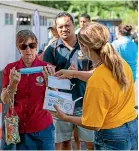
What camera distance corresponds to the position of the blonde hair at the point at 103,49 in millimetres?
2590

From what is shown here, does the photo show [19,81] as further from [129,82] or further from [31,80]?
[129,82]

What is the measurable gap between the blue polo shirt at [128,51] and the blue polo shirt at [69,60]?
255cm

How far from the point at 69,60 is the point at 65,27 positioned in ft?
1.12

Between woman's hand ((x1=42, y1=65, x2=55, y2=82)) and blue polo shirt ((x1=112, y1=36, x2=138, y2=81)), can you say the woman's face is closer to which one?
woman's hand ((x1=42, y1=65, x2=55, y2=82))

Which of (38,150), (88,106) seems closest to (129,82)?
(88,106)

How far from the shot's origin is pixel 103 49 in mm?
2598

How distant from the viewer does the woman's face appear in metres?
3.34

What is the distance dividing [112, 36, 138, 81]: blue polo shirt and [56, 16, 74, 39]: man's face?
2.53 m

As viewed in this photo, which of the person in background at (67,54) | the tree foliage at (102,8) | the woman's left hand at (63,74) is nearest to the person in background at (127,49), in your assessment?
the person in background at (67,54)

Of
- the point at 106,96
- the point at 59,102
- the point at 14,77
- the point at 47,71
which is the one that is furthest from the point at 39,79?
the point at 106,96

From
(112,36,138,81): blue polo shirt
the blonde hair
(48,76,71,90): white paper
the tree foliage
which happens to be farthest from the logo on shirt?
the tree foliage

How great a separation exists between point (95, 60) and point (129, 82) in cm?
28

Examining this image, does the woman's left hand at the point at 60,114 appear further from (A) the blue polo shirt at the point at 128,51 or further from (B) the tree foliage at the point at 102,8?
(B) the tree foliage at the point at 102,8

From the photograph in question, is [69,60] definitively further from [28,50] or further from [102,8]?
[102,8]
